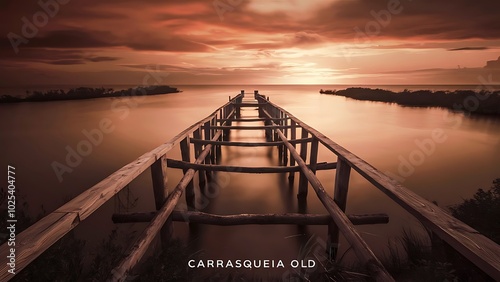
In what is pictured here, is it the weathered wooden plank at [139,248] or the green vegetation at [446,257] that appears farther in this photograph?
the green vegetation at [446,257]

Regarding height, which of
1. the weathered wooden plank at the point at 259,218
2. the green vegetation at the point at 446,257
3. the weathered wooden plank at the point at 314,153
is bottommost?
the green vegetation at the point at 446,257

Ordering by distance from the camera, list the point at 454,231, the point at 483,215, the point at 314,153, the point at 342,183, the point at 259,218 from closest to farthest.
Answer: the point at 454,231 < the point at 342,183 < the point at 259,218 < the point at 483,215 < the point at 314,153

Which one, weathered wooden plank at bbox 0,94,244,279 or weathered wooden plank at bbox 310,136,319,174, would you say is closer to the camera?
weathered wooden plank at bbox 0,94,244,279

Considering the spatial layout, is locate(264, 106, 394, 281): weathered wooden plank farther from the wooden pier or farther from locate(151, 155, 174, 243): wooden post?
locate(151, 155, 174, 243): wooden post

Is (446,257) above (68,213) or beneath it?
beneath

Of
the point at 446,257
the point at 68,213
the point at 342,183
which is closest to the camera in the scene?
the point at 68,213

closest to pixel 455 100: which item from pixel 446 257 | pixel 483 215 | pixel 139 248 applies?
pixel 483 215

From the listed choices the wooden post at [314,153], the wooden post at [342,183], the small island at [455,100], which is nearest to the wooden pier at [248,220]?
the wooden post at [342,183]

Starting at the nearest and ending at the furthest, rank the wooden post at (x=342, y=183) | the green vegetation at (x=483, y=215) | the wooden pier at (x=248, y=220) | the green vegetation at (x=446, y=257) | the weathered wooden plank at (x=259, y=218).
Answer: the wooden pier at (x=248, y=220) → the green vegetation at (x=446, y=257) → the wooden post at (x=342, y=183) → the weathered wooden plank at (x=259, y=218) → the green vegetation at (x=483, y=215)

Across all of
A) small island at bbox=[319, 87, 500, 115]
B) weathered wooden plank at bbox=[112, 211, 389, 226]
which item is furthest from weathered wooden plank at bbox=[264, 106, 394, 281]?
small island at bbox=[319, 87, 500, 115]

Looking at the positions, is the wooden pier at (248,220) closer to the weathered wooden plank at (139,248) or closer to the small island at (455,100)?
the weathered wooden plank at (139,248)

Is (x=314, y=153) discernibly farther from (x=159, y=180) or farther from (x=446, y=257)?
(x=159, y=180)

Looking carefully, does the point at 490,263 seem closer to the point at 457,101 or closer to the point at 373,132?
the point at 373,132

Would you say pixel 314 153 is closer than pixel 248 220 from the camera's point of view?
No
